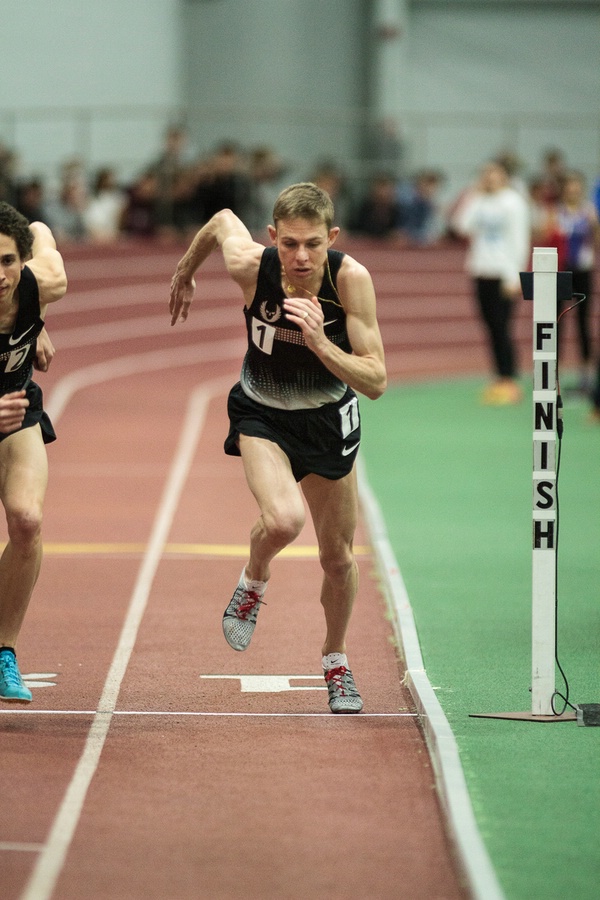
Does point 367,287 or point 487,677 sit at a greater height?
point 367,287

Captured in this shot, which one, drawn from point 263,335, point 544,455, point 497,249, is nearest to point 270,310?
point 263,335

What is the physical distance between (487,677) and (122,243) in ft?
51.2

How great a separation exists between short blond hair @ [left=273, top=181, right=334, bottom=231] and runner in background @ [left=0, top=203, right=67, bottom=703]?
36.3 inches

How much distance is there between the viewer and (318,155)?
26094 millimetres

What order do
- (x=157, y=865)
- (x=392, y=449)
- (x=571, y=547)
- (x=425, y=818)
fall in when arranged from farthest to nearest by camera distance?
(x=392, y=449) < (x=571, y=547) < (x=425, y=818) < (x=157, y=865)

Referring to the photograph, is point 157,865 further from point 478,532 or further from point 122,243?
point 122,243

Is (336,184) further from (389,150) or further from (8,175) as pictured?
(8,175)

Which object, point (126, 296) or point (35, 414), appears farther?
point (126, 296)

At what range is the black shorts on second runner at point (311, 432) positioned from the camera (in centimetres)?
570

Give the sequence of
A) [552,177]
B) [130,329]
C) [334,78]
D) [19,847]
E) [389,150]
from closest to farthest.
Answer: [19,847] → [130,329] → [552,177] → [389,150] → [334,78]

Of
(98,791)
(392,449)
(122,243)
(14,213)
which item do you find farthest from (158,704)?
(122,243)

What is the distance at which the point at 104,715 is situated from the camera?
5832 millimetres

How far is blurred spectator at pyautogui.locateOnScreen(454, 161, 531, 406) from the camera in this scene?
1563cm

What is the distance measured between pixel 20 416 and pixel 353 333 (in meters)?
1.28
